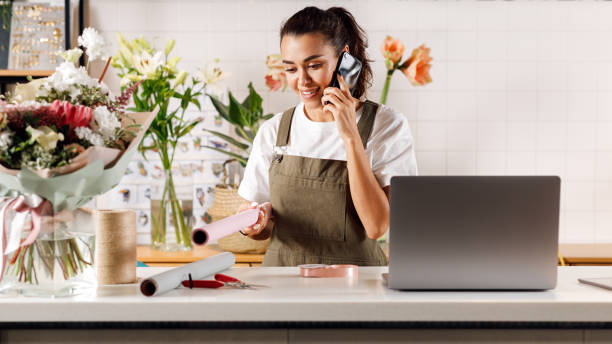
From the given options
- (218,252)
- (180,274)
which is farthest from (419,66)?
(180,274)

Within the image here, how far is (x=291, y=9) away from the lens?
3006 millimetres

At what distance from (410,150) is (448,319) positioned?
876 mm

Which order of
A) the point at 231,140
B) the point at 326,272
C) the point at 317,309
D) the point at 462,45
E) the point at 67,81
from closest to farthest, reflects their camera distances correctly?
the point at 317,309
the point at 67,81
the point at 326,272
the point at 231,140
the point at 462,45

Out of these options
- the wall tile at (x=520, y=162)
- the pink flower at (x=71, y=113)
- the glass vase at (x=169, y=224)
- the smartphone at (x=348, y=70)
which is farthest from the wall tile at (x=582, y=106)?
the pink flower at (x=71, y=113)

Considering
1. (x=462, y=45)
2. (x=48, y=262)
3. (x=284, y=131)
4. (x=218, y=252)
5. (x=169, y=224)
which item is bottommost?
(x=218, y=252)

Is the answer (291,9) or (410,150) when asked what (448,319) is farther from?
(291,9)

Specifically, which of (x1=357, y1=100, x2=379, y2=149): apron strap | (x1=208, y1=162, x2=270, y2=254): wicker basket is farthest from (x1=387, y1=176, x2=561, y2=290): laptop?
(x1=208, y1=162, x2=270, y2=254): wicker basket

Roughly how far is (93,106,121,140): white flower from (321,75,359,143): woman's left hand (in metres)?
0.68

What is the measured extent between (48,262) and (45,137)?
0.86ft

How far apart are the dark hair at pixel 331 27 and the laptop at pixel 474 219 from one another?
2.90 feet

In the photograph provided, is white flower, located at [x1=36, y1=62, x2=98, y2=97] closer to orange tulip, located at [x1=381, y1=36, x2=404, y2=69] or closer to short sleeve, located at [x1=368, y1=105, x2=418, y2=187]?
short sleeve, located at [x1=368, y1=105, x2=418, y2=187]

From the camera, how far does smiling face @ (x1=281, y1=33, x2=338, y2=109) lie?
1.83m

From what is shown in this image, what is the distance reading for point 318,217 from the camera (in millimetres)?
1925

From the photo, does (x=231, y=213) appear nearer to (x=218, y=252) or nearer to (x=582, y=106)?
(x=218, y=252)
